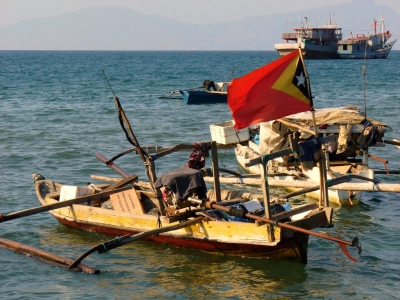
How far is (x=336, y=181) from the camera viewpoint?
522 inches

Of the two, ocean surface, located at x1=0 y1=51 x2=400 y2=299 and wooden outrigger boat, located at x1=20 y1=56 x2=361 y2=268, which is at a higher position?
wooden outrigger boat, located at x1=20 y1=56 x2=361 y2=268

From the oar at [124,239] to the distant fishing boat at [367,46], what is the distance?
300ft

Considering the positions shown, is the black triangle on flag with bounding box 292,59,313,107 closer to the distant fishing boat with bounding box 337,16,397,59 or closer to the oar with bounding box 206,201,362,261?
the oar with bounding box 206,201,362,261

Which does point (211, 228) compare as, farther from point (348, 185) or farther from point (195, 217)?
point (348, 185)

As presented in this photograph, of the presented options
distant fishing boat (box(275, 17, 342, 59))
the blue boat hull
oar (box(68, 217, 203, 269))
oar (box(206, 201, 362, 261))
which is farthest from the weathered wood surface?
distant fishing boat (box(275, 17, 342, 59))

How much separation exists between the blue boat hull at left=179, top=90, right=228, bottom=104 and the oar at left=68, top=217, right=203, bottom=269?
27012 millimetres

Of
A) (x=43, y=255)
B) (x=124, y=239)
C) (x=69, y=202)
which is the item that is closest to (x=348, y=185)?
(x=124, y=239)

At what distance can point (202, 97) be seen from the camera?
39.7 meters

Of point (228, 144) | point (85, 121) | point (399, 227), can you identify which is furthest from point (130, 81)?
point (399, 227)

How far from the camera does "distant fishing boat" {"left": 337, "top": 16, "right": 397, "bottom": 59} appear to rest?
336 feet

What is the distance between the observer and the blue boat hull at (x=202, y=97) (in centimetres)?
3934

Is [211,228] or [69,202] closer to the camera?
[211,228]

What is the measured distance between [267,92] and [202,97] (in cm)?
2864

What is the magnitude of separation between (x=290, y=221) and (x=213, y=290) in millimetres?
1949
